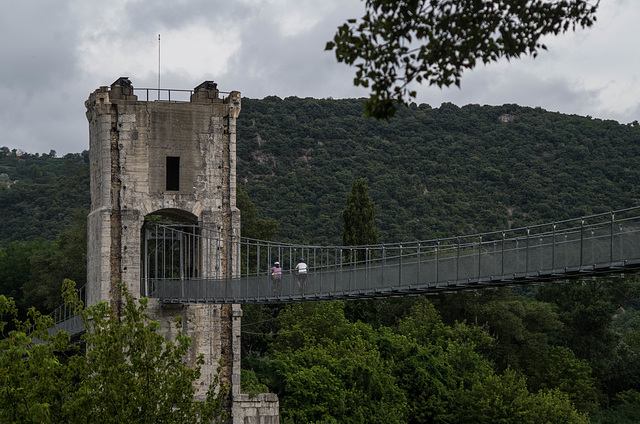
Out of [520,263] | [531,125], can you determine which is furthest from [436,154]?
[520,263]

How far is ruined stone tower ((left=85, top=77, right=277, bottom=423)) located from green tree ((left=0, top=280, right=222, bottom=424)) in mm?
12289

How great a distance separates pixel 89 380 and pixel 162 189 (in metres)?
15.2

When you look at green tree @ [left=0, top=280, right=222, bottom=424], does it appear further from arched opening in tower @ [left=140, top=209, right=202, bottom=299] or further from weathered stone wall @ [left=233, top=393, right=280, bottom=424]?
weathered stone wall @ [left=233, top=393, right=280, bottom=424]

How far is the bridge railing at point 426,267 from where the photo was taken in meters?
21.5

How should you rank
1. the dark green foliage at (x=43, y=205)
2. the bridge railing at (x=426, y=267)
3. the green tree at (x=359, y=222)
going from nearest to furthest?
the bridge railing at (x=426, y=267)
the green tree at (x=359, y=222)
the dark green foliage at (x=43, y=205)

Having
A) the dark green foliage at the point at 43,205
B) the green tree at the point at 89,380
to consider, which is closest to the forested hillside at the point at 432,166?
the dark green foliage at the point at 43,205

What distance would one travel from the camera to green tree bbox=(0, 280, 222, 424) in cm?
1891

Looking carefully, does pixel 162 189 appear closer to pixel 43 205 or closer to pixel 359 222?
pixel 359 222

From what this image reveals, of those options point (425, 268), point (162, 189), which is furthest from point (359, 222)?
point (425, 268)

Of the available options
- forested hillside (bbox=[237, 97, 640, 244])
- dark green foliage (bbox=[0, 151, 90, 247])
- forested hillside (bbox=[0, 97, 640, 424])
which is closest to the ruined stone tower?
forested hillside (bbox=[0, 97, 640, 424])

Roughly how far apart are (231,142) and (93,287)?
642cm

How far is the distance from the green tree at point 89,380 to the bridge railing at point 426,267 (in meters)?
7.01

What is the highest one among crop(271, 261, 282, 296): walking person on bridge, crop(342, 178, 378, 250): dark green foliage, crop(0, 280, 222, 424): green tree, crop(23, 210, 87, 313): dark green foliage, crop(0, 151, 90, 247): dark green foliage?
crop(0, 151, 90, 247): dark green foliage

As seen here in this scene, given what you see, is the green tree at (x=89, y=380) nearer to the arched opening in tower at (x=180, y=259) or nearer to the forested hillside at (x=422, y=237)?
the arched opening in tower at (x=180, y=259)
